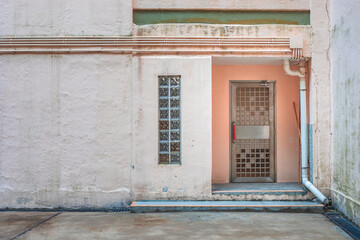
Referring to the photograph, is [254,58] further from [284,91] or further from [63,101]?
[63,101]

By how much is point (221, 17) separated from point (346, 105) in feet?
10.6

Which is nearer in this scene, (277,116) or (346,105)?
(346,105)

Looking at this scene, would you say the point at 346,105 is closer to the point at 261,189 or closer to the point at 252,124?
the point at 261,189

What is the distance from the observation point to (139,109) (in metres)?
7.16

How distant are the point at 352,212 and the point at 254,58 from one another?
3.72m

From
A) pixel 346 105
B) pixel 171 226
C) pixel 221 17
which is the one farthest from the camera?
pixel 221 17

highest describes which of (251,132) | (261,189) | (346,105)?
(346,105)

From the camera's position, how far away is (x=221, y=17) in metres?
7.35

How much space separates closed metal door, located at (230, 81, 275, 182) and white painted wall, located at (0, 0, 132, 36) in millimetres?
3415

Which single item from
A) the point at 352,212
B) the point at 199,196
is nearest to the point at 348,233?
the point at 352,212

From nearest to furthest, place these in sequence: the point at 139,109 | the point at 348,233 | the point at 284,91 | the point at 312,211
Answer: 1. the point at 348,233
2. the point at 312,211
3. the point at 139,109
4. the point at 284,91

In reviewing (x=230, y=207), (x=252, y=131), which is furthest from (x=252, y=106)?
(x=230, y=207)

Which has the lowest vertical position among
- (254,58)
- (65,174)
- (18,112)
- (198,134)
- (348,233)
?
(348,233)

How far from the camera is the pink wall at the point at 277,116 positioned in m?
8.58
